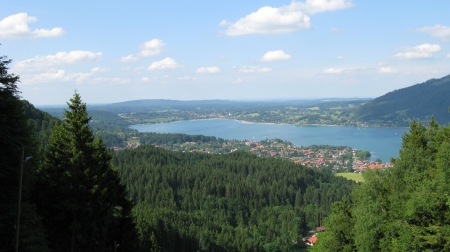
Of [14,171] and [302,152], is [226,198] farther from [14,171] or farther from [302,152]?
[302,152]

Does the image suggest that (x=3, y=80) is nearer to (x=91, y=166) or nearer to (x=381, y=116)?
(x=91, y=166)

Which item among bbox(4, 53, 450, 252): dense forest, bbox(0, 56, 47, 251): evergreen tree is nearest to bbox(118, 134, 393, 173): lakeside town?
bbox(4, 53, 450, 252): dense forest

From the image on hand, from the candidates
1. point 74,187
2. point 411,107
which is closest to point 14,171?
point 74,187

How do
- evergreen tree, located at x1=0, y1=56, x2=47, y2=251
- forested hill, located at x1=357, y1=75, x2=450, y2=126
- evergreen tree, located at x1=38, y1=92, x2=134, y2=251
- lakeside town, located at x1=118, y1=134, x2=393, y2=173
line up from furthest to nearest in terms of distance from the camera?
forested hill, located at x1=357, y1=75, x2=450, y2=126 < lakeside town, located at x1=118, y1=134, x2=393, y2=173 < evergreen tree, located at x1=38, y1=92, x2=134, y2=251 < evergreen tree, located at x1=0, y1=56, x2=47, y2=251

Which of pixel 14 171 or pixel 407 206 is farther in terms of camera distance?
pixel 407 206

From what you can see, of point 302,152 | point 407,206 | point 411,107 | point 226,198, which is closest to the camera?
point 407,206

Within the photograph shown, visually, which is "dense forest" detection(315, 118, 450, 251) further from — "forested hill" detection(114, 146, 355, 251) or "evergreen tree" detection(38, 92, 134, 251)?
"forested hill" detection(114, 146, 355, 251)
